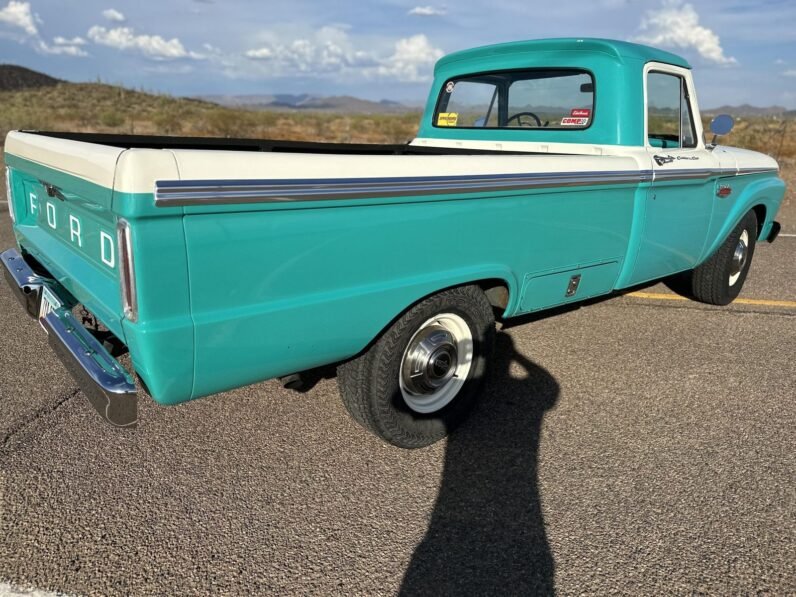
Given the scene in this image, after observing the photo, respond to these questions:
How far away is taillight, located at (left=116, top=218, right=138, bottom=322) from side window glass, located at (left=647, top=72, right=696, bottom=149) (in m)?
3.21

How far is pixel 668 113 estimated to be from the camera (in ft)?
13.7

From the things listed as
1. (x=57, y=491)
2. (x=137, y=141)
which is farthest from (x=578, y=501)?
(x=137, y=141)

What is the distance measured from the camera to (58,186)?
2514 millimetres

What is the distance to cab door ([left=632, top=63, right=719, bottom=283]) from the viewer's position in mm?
3801

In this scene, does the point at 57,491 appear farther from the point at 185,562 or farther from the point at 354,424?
the point at 354,424

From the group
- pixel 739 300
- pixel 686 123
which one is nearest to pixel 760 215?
pixel 739 300

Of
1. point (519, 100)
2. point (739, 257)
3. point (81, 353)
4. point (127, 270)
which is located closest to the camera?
point (127, 270)

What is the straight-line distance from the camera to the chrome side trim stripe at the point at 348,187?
1.92 metres

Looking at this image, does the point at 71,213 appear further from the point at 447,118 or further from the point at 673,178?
the point at 673,178

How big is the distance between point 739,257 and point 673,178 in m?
1.93

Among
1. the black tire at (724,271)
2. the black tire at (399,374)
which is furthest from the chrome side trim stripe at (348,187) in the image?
the black tire at (724,271)

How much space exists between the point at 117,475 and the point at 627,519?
2.16m

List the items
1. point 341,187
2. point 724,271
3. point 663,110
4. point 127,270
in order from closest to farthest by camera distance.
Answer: point 127,270 < point 341,187 < point 663,110 < point 724,271

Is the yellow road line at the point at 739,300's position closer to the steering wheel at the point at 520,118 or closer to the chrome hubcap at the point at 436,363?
the steering wheel at the point at 520,118
